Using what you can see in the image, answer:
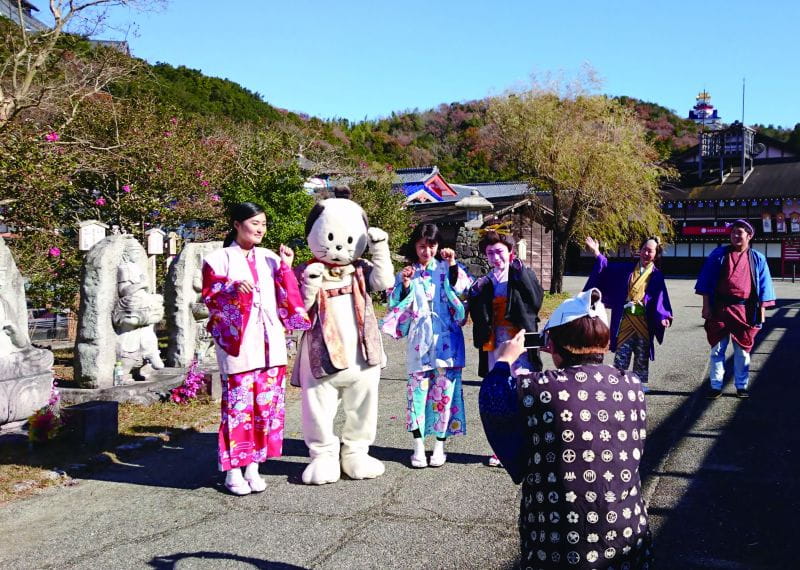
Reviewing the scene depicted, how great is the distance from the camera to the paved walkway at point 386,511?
351 centimetres

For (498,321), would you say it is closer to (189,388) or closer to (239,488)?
(239,488)

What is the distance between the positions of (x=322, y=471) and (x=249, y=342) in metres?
1.00

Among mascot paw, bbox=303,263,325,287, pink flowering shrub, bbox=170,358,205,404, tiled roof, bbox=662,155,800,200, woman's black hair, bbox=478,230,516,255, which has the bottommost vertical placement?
pink flowering shrub, bbox=170,358,205,404

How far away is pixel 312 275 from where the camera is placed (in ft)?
Result: 15.6

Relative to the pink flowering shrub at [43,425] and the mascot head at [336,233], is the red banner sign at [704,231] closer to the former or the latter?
the mascot head at [336,233]

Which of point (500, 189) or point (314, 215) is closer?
point (314, 215)

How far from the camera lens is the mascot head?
4.77m

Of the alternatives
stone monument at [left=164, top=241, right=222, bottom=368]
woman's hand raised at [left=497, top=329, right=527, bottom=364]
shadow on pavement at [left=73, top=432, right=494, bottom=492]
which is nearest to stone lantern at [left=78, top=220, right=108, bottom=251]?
stone monument at [left=164, top=241, right=222, bottom=368]

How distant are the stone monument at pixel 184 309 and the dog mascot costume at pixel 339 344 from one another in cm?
386

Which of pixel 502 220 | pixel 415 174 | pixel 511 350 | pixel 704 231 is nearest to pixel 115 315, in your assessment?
pixel 511 350

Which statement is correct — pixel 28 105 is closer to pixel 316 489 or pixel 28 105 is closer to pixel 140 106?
pixel 140 106

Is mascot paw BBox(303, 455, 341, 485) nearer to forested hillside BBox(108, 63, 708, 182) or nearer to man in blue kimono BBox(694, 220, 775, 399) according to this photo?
man in blue kimono BBox(694, 220, 775, 399)

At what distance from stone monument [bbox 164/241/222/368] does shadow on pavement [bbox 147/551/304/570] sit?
4.83 meters

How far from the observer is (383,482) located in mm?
4648
